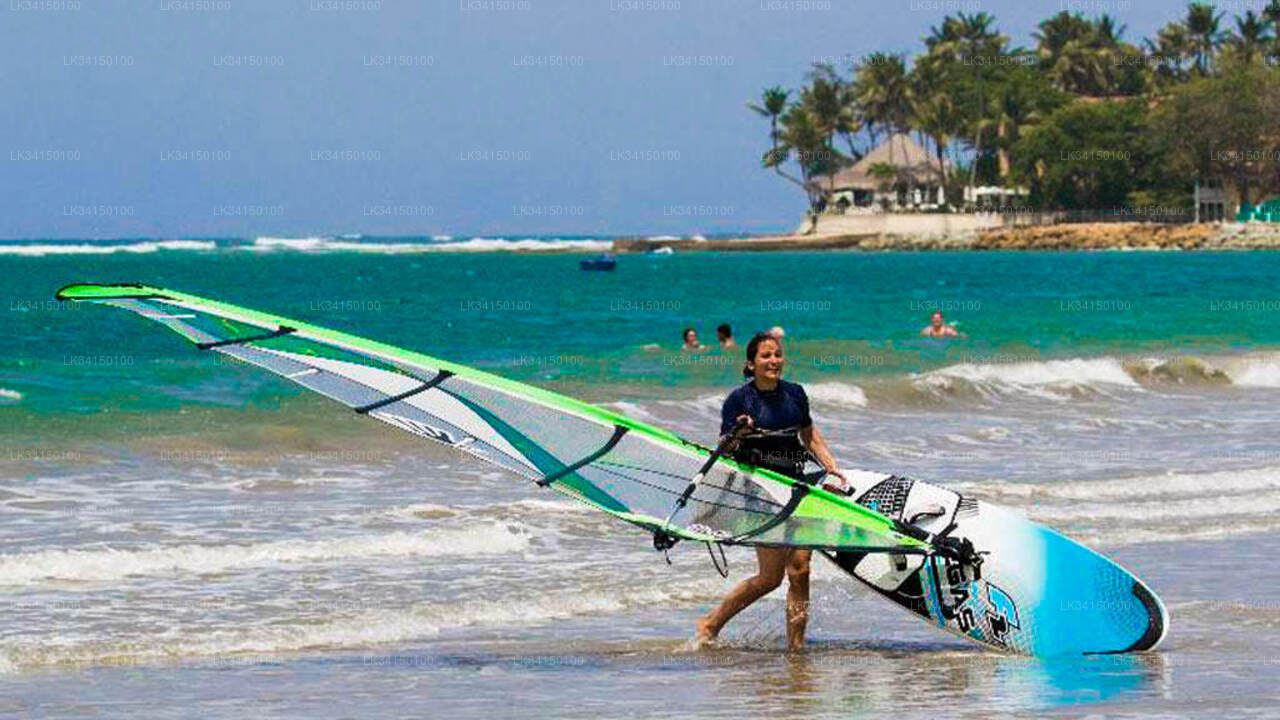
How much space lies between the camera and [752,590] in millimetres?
8133

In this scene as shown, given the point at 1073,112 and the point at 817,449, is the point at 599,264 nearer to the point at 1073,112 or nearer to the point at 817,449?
the point at 1073,112

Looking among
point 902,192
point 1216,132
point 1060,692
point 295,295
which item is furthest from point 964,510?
point 902,192

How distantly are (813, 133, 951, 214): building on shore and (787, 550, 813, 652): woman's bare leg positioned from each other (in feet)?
393

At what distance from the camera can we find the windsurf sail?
780 cm

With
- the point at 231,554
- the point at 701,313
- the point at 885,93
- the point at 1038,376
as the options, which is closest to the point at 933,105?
the point at 885,93

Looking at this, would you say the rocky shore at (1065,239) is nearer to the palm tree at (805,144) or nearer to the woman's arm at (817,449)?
the palm tree at (805,144)

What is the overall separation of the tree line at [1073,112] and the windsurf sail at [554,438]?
10409 cm

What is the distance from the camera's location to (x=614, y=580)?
9.96 metres

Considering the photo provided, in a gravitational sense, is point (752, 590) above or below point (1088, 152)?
below

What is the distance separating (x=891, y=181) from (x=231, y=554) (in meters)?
122

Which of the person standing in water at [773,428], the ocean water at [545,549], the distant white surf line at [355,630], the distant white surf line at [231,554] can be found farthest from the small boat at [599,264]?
the person standing in water at [773,428]

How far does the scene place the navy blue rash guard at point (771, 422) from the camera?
7.75 metres

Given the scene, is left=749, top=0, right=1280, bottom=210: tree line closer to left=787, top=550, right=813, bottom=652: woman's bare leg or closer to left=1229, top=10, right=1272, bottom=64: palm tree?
left=1229, top=10, right=1272, bottom=64: palm tree

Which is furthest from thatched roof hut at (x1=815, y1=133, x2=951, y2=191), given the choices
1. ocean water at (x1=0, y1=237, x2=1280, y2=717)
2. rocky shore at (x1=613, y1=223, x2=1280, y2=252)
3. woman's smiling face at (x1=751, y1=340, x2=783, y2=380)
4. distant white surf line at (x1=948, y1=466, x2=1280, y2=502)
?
woman's smiling face at (x1=751, y1=340, x2=783, y2=380)
